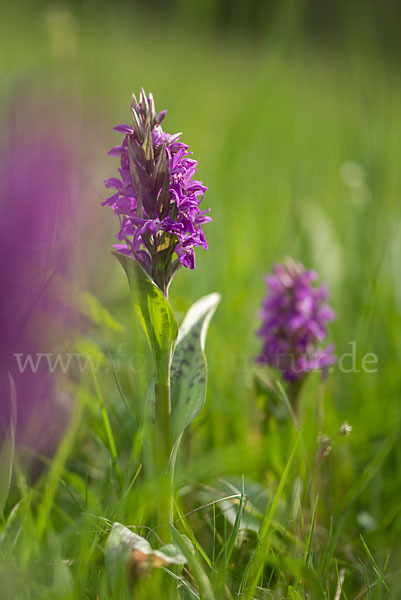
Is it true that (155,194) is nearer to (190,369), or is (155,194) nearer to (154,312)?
(154,312)

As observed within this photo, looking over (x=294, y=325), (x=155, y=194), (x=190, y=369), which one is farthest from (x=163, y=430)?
(x=294, y=325)

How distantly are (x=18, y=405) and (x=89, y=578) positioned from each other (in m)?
0.34

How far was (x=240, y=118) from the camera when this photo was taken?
2.30 metres

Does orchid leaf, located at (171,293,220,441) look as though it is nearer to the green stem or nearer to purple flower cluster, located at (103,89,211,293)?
the green stem

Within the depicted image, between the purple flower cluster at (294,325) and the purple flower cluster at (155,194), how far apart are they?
1.75 feet

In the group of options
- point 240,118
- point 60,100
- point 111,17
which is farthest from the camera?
point 240,118

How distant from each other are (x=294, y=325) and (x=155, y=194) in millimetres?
607

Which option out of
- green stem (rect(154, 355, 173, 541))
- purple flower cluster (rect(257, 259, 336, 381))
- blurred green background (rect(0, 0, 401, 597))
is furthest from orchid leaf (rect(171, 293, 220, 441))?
purple flower cluster (rect(257, 259, 336, 381))

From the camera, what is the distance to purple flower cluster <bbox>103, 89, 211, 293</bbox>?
0.93m

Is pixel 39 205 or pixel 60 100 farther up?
pixel 60 100

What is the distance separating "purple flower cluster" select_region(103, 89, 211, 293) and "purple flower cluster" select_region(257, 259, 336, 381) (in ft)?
1.75

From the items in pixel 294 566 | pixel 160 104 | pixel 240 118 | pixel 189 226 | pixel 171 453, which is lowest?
pixel 294 566

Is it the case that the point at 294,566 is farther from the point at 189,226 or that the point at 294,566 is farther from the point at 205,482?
the point at 189,226

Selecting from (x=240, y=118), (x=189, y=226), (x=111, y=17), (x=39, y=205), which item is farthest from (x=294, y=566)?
(x=240, y=118)
